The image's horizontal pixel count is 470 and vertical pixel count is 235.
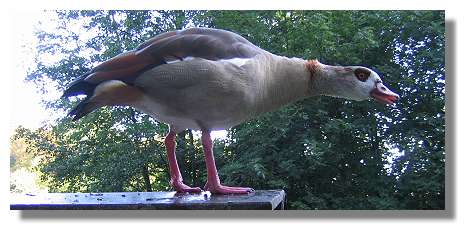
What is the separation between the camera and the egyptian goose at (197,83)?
7.40 feet

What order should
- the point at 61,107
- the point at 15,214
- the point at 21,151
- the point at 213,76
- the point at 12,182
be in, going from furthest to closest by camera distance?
the point at 61,107, the point at 21,151, the point at 12,182, the point at 15,214, the point at 213,76

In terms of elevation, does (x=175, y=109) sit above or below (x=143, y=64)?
below

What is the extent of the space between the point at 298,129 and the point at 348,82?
1475 mm

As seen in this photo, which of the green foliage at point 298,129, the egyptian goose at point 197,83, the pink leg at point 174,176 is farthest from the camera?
the green foliage at point 298,129

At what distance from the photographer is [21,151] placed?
11.6 feet

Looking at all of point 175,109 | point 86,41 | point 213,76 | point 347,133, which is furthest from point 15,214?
point 347,133

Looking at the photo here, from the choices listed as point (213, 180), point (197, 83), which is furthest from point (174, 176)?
point (197, 83)

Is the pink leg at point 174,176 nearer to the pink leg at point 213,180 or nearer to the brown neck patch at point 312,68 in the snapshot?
the pink leg at point 213,180

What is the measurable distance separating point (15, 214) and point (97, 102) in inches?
38.5

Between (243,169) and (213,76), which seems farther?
(243,169)

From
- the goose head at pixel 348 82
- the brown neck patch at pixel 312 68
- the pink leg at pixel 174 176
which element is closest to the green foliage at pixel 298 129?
the goose head at pixel 348 82

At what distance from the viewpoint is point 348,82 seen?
249 cm

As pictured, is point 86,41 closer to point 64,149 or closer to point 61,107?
point 61,107

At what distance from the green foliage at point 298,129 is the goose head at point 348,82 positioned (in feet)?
2.76
